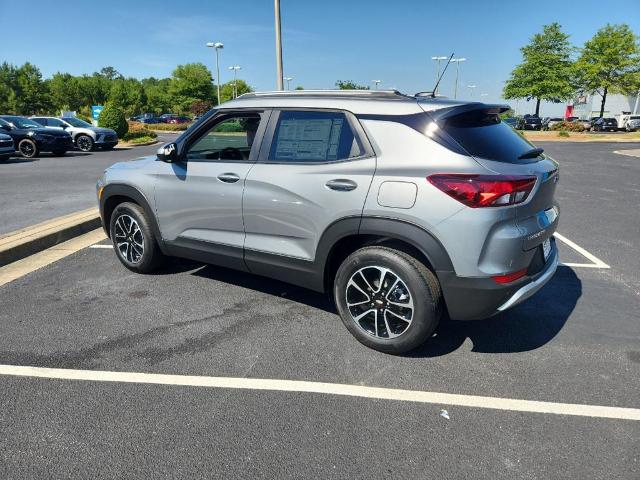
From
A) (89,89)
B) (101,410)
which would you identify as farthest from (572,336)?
(89,89)

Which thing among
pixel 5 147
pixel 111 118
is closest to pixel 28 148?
pixel 5 147

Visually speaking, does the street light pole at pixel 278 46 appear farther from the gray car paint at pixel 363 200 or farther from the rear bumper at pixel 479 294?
the rear bumper at pixel 479 294

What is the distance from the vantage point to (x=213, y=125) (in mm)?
4055

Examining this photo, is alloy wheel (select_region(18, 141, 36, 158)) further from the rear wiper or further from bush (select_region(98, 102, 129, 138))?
the rear wiper

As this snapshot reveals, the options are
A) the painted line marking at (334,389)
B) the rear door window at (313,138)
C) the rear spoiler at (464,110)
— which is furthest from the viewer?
the rear door window at (313,138)

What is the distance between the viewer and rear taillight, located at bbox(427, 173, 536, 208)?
277 centimetres

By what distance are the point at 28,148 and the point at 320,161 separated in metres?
17.2

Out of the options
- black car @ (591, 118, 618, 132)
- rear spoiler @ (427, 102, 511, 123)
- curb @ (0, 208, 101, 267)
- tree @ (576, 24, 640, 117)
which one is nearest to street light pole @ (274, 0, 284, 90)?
curb @ (0, 208, 101, 267)

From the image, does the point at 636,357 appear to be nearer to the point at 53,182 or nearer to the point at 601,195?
the point at 601,195

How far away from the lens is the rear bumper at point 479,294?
9.46 feet

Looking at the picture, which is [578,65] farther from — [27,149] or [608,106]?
[27,149]

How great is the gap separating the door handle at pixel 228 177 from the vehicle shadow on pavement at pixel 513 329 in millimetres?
1901

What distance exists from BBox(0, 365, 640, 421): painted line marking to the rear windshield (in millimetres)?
1482

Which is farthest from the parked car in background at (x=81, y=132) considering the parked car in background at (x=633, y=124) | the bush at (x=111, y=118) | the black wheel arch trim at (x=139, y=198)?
the parked car in background at (x=633, y=124)
